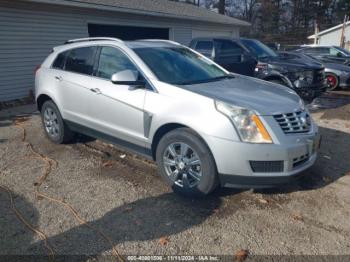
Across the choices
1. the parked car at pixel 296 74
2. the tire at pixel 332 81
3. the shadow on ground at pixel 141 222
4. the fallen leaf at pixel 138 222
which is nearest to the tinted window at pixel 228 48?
the parked car at pixel 296 74

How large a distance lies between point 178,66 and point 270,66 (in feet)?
14.7

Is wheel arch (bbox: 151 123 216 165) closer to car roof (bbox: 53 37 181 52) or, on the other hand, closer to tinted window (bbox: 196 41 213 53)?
car roof (bbox: 53 37 181 52)

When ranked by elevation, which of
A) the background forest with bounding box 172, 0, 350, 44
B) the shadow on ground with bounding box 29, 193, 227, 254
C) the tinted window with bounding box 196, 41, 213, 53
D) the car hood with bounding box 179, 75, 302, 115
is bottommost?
the shadow on ground with bounding box 29, 193, 227, 254

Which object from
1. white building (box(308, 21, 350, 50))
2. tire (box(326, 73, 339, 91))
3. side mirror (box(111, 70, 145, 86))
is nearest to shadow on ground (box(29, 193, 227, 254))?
side mirror (box(111, 70, 145, 86))

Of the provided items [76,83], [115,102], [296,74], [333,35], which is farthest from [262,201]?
[333,35]

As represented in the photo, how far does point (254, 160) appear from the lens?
330 centimetres

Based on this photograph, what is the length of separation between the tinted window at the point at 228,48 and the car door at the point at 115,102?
534 cm

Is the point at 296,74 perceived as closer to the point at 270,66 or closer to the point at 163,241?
the point at 270,66

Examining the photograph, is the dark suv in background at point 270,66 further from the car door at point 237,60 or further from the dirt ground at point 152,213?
the dirt ground at point 152,213

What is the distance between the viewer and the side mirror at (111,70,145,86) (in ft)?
12.9

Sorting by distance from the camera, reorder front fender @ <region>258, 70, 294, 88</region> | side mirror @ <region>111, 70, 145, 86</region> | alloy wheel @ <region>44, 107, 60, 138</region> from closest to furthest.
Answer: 1. side mirror @ <region>111, 70, 145, 86</region>
2. alloy wheel @ <region>44, 107, 60, 138</region>
3. front fender @ <region>258, 70, 294, 88</region>

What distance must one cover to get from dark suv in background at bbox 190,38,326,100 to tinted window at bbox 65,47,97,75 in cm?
469

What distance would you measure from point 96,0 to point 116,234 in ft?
33.9

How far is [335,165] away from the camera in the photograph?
4.67 metres
